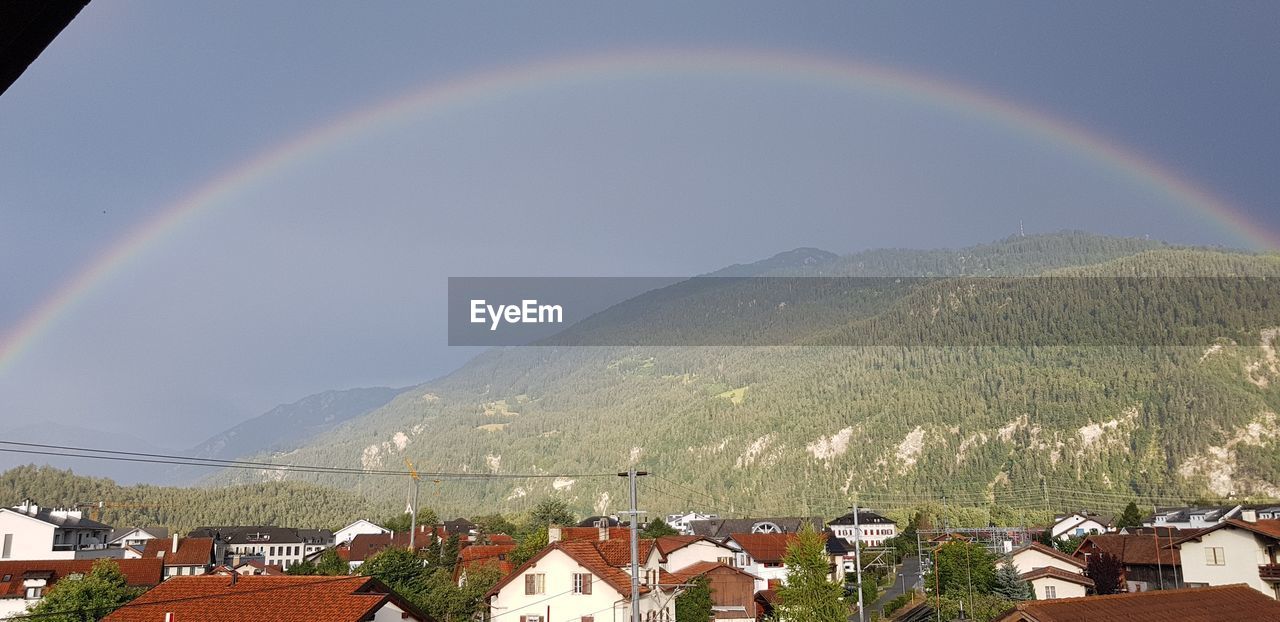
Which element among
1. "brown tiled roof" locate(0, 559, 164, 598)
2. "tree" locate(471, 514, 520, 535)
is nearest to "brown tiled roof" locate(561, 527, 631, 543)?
"brown tiled roof" locate(0, 559, 164, 598)

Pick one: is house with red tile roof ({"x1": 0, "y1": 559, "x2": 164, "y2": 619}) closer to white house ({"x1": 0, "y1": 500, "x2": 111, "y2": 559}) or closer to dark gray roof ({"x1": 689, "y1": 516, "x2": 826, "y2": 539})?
white house ({"x1": 0, "y1": 500, "x2": 111, "y2": 559})

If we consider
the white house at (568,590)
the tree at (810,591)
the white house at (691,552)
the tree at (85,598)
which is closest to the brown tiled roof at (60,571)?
the tree at (85,598)

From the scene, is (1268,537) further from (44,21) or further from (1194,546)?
(44,21)

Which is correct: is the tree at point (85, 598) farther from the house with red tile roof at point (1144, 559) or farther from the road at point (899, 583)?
the house with red tile roof at point (1144, 559)

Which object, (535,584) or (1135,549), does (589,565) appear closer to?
(535,584)

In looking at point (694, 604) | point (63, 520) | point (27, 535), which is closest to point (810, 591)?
point (694, 604)

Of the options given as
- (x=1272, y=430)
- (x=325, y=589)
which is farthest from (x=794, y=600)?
(x=1272, y=430)
